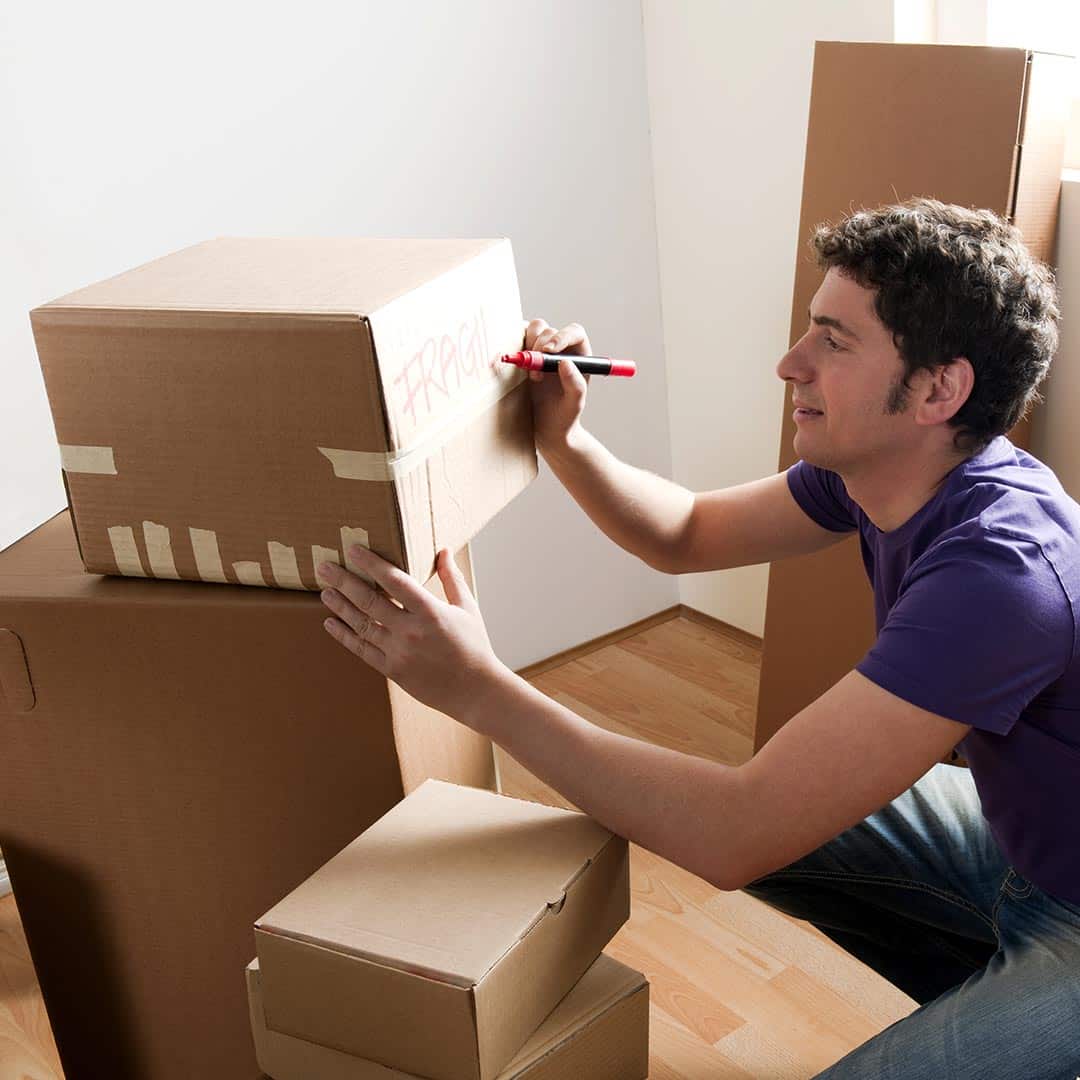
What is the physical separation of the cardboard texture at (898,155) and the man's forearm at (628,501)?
457mm

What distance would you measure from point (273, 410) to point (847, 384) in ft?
1.82

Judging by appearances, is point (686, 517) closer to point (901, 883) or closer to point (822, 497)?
point (822, 497)

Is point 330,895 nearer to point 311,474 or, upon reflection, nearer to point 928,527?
point 311,474

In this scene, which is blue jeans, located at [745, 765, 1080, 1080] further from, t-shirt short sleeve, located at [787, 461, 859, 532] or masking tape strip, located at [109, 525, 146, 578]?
masking tape strip, located at [109, 525, 146, 578]

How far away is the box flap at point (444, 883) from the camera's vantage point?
1.00 meters

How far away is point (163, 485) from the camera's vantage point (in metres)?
1.14

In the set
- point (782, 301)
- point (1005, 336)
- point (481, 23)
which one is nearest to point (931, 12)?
point (782, 301)

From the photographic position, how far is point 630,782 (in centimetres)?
116

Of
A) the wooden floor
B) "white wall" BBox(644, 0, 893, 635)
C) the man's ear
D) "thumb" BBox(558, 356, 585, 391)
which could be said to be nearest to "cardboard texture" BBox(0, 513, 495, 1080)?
"thumb" BBox(558, 356, 585, 391)

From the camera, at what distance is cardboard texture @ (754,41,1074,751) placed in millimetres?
1667

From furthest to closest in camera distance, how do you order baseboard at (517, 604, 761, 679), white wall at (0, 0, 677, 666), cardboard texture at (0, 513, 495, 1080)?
1. baseboard at (517, 604, 761, 679)
2. white wall at (0, 0, 677, 666)
3. cardboard texture at (0, 513, 495, 1080)

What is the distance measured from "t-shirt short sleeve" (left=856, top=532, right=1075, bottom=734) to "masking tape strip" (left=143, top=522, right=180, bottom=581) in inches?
24.1

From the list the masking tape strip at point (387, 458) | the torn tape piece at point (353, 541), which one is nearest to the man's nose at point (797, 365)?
the masking tape strip at point (387, 458)

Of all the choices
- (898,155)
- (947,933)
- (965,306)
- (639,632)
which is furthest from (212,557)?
(639,632)
